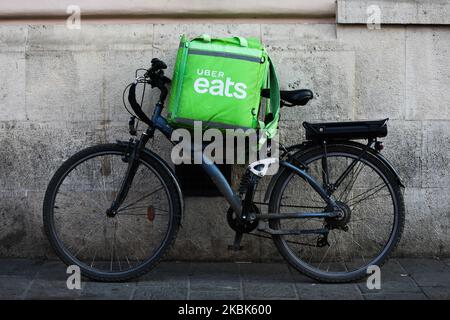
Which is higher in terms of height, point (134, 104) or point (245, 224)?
point (134, 104)

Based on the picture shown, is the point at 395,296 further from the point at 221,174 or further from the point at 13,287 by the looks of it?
the point at 13,287

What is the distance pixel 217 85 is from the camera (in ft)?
17.4

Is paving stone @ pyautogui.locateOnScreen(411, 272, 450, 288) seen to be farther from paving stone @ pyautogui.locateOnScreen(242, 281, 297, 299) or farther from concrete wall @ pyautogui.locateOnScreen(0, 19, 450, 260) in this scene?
paving stone @ pyautogui.locateOnScreen(242, 281, 297, 299)

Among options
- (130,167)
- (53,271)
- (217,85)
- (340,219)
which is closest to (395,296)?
(340,219)

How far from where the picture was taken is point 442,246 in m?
6.18

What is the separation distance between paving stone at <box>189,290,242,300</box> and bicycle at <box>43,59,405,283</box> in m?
0.34

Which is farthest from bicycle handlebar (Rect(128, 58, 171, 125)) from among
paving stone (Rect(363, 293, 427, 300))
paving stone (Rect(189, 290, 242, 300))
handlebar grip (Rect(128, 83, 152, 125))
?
paving stone (Rect(363, 293, 427, 300))

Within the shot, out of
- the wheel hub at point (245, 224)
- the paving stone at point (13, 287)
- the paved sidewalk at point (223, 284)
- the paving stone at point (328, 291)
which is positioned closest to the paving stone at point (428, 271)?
the paved sidewalk at point (223, 284)

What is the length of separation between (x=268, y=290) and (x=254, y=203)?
60 centimetres

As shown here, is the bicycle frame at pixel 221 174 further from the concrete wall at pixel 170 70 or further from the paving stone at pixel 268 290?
the concrete wall at pixel 170 70

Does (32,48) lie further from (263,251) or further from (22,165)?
(263,251)

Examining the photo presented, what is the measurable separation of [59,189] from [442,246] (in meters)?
2.87
